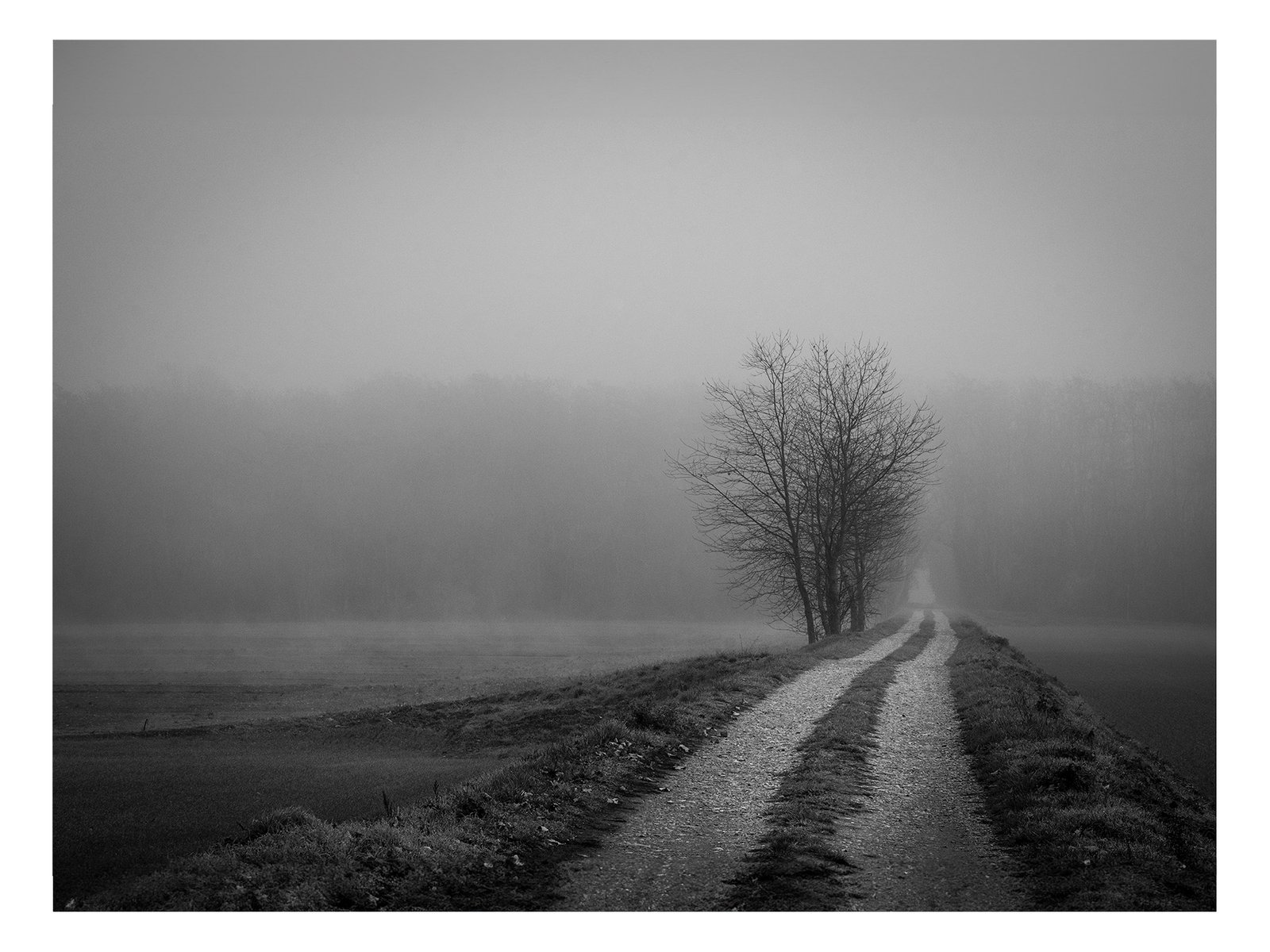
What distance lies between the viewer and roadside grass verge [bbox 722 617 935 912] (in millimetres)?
7719

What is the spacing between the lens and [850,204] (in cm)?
10725

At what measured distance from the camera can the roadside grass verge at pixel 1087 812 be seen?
7738mm

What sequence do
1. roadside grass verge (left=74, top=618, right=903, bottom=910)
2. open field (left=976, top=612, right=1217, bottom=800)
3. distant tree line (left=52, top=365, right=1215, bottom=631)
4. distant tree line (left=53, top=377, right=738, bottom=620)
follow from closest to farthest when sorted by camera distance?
roadside grass verge (left=74, top=618, right=903, bottom=910), open field (left=976, top=612, right=1217, bottom=800), distant tree line (left=52, top=365, right=1215, bottom=631), distant tree line (left=53, top=377, right=738, bottom=620)

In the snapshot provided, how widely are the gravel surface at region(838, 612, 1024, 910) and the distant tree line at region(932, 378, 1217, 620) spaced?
42192 millimetres

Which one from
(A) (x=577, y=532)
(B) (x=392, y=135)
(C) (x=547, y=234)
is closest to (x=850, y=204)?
(C) (x=547, y=234)

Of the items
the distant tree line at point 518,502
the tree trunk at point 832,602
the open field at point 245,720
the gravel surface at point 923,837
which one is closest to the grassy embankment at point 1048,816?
the gravel surface at point 923,837

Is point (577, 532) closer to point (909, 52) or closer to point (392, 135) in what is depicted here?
point (392, 135)

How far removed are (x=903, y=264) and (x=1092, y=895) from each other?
61.1 meters

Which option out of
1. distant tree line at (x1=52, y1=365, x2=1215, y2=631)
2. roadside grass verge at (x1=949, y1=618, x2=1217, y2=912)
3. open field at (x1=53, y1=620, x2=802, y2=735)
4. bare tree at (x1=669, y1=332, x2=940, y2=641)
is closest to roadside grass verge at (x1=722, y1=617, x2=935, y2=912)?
roadside grass verge at (x1=949, y1=618, x2=1217, y2=912)

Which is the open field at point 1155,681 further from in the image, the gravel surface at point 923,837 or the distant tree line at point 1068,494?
the distant tree line at point 1068,494

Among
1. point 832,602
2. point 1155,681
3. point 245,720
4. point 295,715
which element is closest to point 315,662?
point 295,715

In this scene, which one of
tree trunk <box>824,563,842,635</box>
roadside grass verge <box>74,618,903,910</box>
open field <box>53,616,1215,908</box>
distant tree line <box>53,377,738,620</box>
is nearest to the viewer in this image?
roadside grass verge <box>74,618,903,910</box>

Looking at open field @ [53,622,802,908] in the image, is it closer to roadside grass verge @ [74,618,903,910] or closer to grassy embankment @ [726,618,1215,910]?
roadside grass verge @ [74,618,903,910]

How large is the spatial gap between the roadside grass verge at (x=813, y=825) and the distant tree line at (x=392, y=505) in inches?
2322
